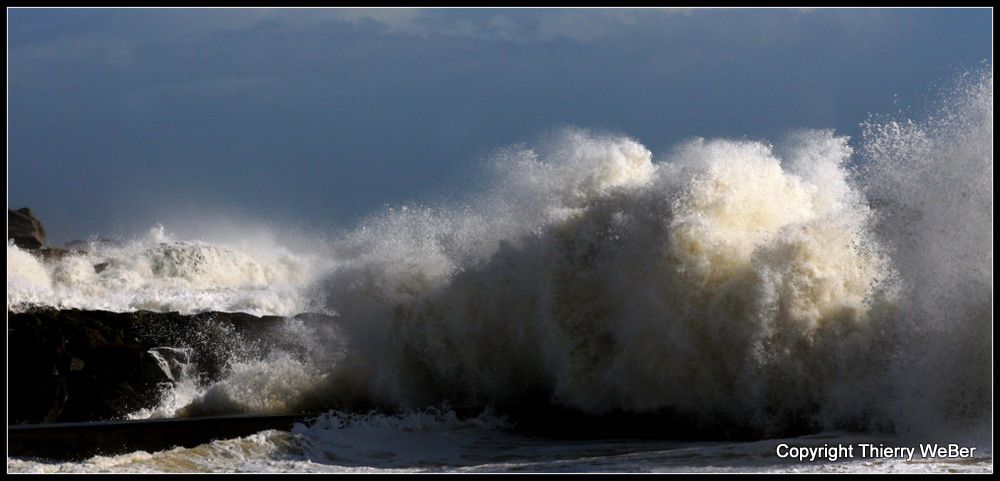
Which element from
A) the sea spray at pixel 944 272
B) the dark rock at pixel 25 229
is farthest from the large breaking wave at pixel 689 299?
the dark rock at pixel 25 229

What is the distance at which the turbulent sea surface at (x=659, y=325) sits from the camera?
12.8 m

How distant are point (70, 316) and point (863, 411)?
13.9 meters

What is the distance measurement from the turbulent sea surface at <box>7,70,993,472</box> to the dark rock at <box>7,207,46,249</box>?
14940 millimetres

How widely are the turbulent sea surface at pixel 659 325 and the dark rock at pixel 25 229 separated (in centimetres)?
1494

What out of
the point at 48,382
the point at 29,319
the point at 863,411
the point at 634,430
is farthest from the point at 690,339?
the point at 29,319

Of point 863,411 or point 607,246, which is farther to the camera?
point 607,246

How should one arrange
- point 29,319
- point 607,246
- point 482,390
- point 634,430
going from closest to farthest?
point 634,430
point 607,246
point 482,390
point 29,319

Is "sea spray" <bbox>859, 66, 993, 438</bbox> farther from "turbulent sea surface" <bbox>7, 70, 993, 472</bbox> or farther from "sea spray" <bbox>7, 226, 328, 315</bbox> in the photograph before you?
"sea spray" <bbox>7, 226, 328, 315</bbox>

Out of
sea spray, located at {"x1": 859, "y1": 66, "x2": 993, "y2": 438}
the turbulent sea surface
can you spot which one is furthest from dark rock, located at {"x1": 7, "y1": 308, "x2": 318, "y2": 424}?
sea spray, located at {"x1": 859, "y1": 66, "x2": 993, "y2": 438}

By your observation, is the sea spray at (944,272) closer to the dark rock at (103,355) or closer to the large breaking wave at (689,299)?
the large breaking wave at (689,299)

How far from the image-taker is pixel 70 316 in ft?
70.2

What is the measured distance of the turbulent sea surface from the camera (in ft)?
41.9

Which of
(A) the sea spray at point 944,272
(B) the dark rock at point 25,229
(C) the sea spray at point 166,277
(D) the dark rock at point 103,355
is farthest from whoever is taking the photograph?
(B) the dark rock at point 25,229
